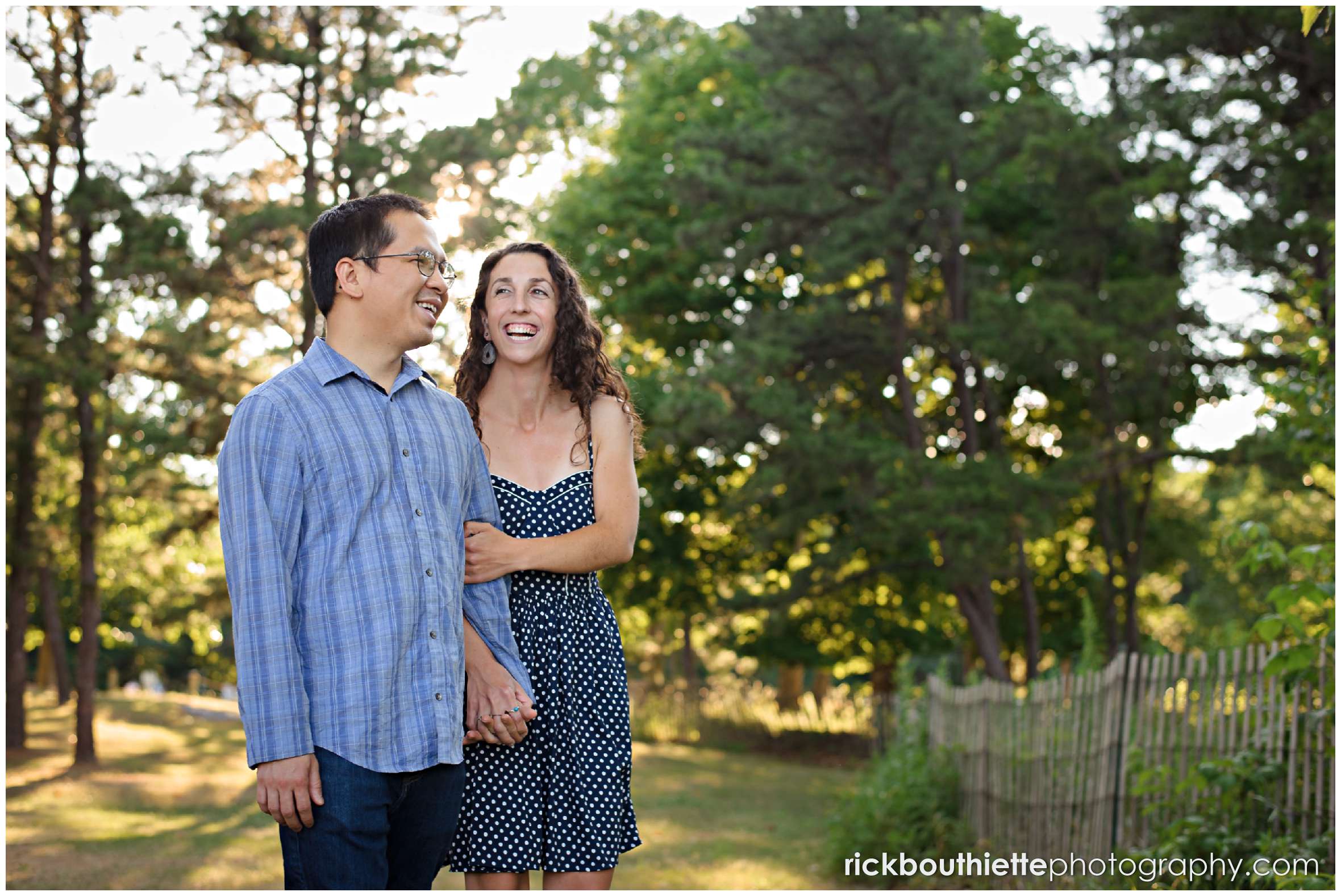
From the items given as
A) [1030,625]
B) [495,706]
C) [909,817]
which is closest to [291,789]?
[495,706]

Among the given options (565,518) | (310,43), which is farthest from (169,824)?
(565,518)

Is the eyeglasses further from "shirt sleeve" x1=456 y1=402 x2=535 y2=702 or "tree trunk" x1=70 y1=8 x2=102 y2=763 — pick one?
"tree trunk" x1=70 y1=8 x2=102 y2=763

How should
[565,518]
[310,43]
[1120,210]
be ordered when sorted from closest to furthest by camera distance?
[565,518], [310,43], [1120,210]

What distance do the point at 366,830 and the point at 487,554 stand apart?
65 cm

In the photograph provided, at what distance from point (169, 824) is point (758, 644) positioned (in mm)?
13314

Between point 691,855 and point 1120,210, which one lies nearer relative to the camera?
point 691,855

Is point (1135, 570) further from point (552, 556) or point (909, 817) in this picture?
point (552, 556)

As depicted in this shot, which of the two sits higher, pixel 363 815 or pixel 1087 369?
pixel 1087 369

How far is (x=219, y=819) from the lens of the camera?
13.3 metres

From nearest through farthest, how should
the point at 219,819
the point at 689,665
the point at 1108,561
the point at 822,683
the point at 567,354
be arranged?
the point at 567,354 < the point at 219,819 < the point at 1108,561 < the point at 689,665 < the point at 822,683

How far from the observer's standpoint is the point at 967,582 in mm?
16375

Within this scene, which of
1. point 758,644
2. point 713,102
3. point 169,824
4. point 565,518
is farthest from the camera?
point 758,644

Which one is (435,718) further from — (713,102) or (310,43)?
(713,102)

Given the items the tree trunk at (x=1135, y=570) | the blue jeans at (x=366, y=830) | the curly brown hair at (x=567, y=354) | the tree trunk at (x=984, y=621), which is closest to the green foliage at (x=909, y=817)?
the tree trunk at (x=984, y=621)
